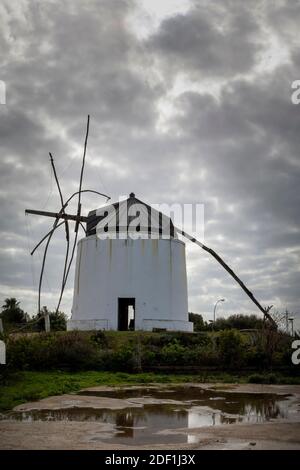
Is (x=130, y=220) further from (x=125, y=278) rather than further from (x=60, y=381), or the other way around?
(x=60, y=381)

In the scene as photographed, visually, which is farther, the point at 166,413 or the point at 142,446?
the point at 166,413

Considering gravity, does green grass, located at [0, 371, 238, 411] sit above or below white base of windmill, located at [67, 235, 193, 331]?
below

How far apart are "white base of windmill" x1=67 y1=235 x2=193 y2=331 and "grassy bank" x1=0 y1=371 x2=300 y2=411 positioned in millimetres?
10071

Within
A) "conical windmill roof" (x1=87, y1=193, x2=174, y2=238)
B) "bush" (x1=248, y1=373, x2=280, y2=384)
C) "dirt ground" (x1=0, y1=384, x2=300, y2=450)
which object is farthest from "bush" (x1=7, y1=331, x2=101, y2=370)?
"conical windmill roof" (x1=87, y1=193, x2=174, y2=238)

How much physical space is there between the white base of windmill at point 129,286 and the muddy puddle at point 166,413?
1427cm

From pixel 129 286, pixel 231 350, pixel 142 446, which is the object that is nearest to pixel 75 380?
pixel 231 350

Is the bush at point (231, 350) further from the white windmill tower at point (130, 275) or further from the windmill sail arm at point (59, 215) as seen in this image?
the windmill sail arm at point (59, 215)

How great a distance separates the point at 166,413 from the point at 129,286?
18.0 metres

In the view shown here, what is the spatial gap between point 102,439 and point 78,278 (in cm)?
2233

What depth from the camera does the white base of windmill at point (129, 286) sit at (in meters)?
27.1

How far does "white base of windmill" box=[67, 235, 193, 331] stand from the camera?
88.8 feet

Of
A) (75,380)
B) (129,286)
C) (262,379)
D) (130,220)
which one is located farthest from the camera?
(130,220)

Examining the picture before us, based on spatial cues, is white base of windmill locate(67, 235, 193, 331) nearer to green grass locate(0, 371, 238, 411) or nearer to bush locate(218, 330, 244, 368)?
bush locate(218, 330, 244, 368)

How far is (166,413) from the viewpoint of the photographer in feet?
30.8
